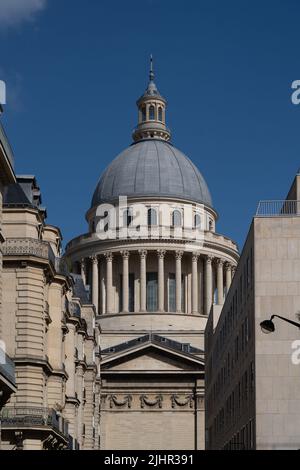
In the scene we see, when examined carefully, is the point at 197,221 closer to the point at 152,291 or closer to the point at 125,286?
the point at 152,291

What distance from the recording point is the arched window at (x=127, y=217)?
162 meters

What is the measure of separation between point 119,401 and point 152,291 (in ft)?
68.4

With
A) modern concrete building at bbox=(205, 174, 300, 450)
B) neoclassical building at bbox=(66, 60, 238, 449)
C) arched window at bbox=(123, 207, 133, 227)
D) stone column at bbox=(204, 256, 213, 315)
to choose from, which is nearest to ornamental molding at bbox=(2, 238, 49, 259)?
modern concrete building at bbox=(205, 174, 300, 450)

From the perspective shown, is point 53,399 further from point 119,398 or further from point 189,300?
point 189,300

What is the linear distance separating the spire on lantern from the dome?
2061mm

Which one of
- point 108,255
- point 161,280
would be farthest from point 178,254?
→ point 108,255

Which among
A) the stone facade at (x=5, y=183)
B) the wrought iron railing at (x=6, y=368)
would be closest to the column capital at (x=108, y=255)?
the wrought iron railing at (x=6, y=368)

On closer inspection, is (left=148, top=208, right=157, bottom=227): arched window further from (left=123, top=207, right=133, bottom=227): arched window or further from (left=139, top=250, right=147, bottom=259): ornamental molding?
(left=139, top=250, right=147, bottom=259): ornamental molding

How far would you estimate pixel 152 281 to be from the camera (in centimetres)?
16288

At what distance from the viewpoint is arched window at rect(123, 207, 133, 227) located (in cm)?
16175

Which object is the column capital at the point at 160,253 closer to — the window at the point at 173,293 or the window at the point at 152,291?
the window at the point at 173,293

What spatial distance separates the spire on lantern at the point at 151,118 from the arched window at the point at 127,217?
15.7 meters

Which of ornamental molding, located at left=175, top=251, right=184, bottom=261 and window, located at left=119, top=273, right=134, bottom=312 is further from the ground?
ornamental molding, located at left=175, top=251, right=184, bottom=261
